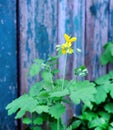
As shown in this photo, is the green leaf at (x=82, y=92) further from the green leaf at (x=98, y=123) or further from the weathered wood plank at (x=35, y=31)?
the weathered wood plank at (x=35, y=31)

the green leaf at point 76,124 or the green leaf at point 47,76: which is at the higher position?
the green leaf at point 47,76

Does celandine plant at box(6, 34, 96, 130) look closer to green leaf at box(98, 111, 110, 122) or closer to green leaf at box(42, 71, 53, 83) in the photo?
green leaf at box(42, 71, 53, 83)

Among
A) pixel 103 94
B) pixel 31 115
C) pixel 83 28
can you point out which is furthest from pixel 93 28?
pixel 31 115

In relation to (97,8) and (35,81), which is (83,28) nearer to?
(97,8)

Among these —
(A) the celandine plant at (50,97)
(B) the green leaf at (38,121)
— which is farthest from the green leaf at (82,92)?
(B) the green leaf at (38,121)

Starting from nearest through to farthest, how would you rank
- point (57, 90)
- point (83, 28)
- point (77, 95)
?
point (77, 95) < point (57, 90) < point (83, 28)

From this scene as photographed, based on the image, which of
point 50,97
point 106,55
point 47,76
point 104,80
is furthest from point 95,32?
point 50,97
